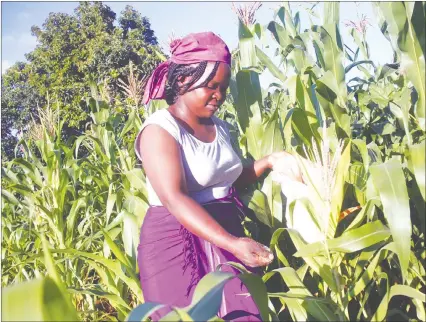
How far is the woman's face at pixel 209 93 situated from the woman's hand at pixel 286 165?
0.35m

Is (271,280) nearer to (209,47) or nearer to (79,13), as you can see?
(209,47)

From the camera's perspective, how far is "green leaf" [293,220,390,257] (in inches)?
55.5

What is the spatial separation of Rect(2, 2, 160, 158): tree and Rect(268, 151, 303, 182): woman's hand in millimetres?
12160

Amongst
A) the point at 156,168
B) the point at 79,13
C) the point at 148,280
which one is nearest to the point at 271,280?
the point at 148,280

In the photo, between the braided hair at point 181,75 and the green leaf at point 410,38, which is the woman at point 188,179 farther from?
the green leaf at point 410,38

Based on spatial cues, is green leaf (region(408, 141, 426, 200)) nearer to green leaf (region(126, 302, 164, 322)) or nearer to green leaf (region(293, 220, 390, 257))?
green leaf (region(293, 220, 390, 257))

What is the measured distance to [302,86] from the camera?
6.78ft

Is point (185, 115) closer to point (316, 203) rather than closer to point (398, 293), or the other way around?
point (316, 203)

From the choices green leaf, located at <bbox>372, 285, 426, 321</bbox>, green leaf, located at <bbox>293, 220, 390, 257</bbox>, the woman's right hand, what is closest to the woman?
the woman's right hand

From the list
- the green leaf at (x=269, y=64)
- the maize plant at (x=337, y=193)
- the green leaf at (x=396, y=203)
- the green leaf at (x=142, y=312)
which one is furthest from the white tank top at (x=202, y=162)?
the green leaf at (x=269, y=64)

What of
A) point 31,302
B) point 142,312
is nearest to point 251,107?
point 142,312

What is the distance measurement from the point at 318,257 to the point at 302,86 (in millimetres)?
770

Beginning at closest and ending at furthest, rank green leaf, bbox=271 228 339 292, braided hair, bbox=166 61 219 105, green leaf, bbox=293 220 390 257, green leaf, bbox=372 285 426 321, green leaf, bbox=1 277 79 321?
1. green leaf, bbox=1 277 79 321
2. green leaf, bbox=372 285 426 321
3. green leaf, bbox=293 220 390 257
4. green leaf, bbox=271 228 339 292
5. braided hair, bbox=166 61 219 105

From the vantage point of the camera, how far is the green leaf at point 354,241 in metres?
1.41
